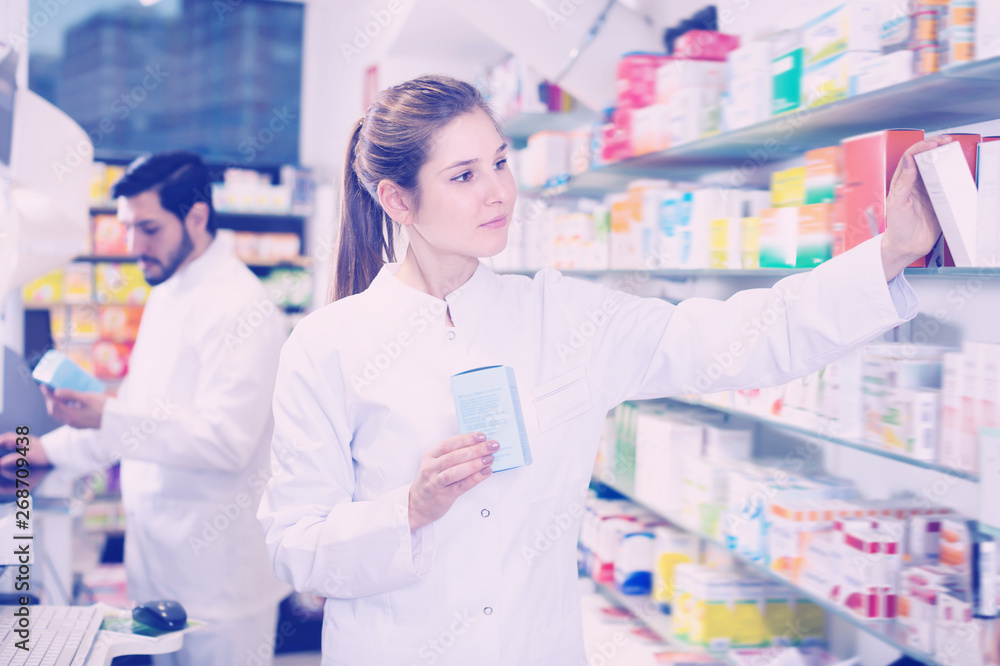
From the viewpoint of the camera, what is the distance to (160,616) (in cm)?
184

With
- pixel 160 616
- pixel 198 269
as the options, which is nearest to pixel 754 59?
pixel 198 269

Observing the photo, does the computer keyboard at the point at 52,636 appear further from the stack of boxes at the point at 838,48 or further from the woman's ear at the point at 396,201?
the stack of boxes at the point at 838,48

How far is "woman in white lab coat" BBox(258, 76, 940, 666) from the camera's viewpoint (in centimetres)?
139

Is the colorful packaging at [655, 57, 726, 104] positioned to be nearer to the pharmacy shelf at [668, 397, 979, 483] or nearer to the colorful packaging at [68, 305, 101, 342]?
the pharmacy shelf at [668, 397, 979, 483]

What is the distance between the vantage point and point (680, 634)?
247cm

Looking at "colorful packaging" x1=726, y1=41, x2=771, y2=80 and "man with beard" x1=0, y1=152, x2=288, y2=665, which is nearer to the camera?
"colorful packaging" x1=726, y1=41, x2=771, y2=80

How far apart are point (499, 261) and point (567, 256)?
778 mm

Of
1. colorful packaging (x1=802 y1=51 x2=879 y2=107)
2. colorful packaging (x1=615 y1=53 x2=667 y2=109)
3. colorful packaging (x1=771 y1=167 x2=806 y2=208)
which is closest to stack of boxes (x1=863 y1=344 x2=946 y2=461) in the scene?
colorful packaging (x1=771 y1=167 x2=806 y2=208)

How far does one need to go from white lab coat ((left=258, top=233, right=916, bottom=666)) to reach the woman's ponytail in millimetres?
179

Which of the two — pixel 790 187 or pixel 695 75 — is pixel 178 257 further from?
pixel 790 187

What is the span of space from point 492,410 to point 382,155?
541 mm

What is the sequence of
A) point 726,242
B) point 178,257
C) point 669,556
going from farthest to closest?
point 178,257, point 669,556, point 726,242

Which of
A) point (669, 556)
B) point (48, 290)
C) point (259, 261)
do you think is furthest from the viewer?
point (259, 261)

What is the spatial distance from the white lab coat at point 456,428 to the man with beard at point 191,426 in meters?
1.06
